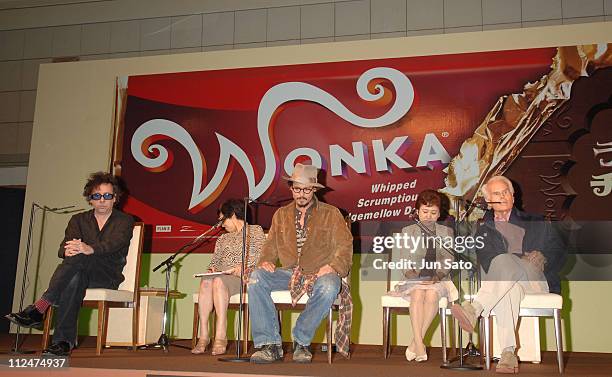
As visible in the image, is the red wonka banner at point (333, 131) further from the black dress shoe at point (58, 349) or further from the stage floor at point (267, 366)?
the black dress shoe at point (58, 349)

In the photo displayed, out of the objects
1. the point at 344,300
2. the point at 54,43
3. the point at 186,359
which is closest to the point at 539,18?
the point at 344,300

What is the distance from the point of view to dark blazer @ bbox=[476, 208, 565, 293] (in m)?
3.38

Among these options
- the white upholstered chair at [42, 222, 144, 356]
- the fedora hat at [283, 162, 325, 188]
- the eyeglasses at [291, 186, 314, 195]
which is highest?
the fedora hat at [283, 162, 325, 188]

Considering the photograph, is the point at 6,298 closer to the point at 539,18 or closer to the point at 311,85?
the point at 311,85

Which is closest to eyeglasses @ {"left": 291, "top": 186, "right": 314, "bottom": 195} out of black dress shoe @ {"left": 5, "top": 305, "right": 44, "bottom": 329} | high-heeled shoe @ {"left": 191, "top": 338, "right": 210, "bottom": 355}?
high-heeled shoe @ {"left": 191, "top": 338, "right": 210, "bottom": 355}

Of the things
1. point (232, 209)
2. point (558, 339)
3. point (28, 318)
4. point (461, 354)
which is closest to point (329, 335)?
point (461, 354)

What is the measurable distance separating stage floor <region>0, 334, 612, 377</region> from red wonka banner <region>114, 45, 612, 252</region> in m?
1.50

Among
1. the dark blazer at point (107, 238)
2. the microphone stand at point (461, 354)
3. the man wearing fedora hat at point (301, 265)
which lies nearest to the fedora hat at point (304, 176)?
the man wearing fedora hat at point (301, 265)

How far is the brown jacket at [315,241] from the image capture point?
3686mm

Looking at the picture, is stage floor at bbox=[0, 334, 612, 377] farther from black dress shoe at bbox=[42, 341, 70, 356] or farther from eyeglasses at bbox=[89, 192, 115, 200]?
eyeglasses at bbox=[89, 192, 115, 200]

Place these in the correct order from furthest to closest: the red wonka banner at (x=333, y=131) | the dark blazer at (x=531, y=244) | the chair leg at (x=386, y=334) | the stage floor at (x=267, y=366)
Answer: the red wonka banner at (x=333, y=131) < the chair leg at (x=386, y=334) < the dark blazer at (x=531, y=244) < the stage floor at (x=267, y=366)

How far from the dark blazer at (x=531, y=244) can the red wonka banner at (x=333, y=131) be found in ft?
4.80

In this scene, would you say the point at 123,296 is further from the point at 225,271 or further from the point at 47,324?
the point at 225,271

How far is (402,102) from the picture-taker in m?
5.31
